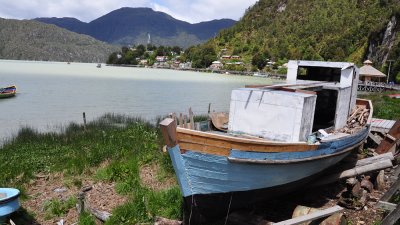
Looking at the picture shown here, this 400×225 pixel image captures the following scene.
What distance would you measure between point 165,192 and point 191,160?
2.45 meters

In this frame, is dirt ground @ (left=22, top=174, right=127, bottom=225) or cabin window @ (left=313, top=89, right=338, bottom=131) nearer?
dirt ground @ (left=22, top=174, right=127, bottom=225)

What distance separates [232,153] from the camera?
7.54m

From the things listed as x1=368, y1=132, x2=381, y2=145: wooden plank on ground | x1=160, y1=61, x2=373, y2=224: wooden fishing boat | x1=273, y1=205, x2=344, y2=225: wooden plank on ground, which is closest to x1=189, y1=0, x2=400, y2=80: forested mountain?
x1=368, y1=132, x2=381, y2=145: wooden plank on ground

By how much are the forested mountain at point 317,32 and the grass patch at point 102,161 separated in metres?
50.3

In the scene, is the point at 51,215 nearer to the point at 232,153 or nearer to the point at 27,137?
the point at 232,153

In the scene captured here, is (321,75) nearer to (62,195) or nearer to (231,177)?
(231,177)

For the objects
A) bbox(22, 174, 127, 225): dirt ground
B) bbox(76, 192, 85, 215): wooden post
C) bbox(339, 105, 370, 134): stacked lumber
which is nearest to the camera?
bbox(76, 192, 85, 215): wooden post

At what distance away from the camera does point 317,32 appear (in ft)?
415

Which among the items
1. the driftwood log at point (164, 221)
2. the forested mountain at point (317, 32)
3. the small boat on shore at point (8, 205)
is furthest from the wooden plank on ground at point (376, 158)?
the forested mountain at point (317, 32)

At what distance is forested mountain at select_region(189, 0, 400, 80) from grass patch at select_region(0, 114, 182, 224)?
5027 centimetres

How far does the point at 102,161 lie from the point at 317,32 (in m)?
127

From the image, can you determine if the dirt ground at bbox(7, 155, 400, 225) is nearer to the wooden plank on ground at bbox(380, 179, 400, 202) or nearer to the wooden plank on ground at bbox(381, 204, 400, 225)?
the wooden plank on ground at bbox(380, 179, 400, 202)

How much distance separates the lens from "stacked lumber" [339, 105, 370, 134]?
1322cm

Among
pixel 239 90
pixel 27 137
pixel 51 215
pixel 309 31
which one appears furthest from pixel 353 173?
pixel 309 31
